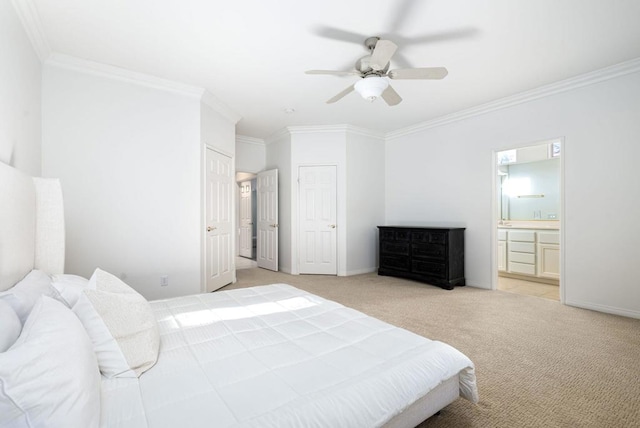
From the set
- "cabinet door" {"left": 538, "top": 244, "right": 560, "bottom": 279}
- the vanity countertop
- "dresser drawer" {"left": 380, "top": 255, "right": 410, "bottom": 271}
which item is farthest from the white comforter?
the vanity countertop

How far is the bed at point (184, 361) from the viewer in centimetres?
80

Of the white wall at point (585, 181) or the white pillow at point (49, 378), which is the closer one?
the white pillow at point (49, 378)

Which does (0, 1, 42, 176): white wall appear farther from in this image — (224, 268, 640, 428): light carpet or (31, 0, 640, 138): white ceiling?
(224, 268, 640, 428): light carpet

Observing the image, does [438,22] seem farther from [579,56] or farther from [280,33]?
[579,56]

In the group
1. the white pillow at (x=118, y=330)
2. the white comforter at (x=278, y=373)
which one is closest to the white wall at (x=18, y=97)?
the white pillow at (x=118, y=330)

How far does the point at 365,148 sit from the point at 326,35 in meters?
2.94

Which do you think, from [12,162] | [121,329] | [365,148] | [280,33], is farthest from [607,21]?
[12,162]

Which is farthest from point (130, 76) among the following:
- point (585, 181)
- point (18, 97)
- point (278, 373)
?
point (585, 181)

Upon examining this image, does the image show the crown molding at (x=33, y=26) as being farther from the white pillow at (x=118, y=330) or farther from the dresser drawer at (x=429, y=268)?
the dresser drawer at (x=429, y=268)

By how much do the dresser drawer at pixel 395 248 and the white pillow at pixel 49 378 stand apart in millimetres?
4289

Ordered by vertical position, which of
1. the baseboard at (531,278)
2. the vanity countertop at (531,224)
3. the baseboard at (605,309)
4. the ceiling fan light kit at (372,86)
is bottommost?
the baseboard at (531,278)

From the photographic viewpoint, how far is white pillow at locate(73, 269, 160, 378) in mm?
1129

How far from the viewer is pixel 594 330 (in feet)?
8.71

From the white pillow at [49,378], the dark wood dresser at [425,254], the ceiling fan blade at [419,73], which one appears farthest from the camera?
the dark wood dresser at [425,254]
